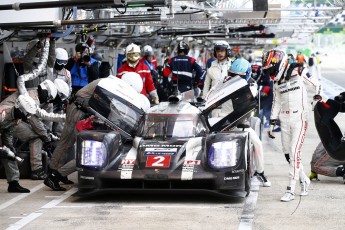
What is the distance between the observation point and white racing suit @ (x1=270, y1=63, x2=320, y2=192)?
37.0ft

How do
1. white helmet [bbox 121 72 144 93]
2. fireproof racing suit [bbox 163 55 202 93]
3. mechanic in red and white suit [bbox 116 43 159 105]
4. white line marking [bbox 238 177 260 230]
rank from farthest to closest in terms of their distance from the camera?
fireproof racing suit [bbox 163 55 202 93], mechanic in red and white suit [bbox 116 43 159 105], white helmet [bbox 121 72 144 93], white line marking [bbox 238 177 260 230]

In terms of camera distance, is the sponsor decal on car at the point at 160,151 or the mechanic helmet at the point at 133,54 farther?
the mechanic helmet at the point at 133,54

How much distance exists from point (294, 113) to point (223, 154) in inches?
47.9

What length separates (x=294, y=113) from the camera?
37.2 ft

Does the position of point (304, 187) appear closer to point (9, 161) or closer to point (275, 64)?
point (275, 64)

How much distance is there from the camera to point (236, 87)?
11.7 meters

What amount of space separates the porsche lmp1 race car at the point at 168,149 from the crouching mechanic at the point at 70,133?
0.29m

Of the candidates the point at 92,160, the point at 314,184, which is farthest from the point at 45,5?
the point at 314,184

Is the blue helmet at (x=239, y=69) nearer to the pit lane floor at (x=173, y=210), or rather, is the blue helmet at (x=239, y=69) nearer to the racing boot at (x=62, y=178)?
the pit lane floor at (x=173, y=210)

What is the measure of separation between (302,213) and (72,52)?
10.8 m

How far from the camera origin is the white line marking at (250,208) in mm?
9128

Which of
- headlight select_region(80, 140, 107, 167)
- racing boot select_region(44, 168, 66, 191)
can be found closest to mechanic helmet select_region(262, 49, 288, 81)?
headlight select_region(80, 140, 107, 167)

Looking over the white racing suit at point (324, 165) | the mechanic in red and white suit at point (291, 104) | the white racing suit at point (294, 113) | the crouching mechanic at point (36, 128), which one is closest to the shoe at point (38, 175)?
the crouching mechanic at point (36, 128)

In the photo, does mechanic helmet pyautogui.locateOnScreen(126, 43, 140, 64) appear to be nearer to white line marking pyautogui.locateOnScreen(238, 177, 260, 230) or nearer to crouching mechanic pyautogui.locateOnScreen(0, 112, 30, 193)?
white line marking pyautogui.locateOnScreen(238, 177, 260, 230)
